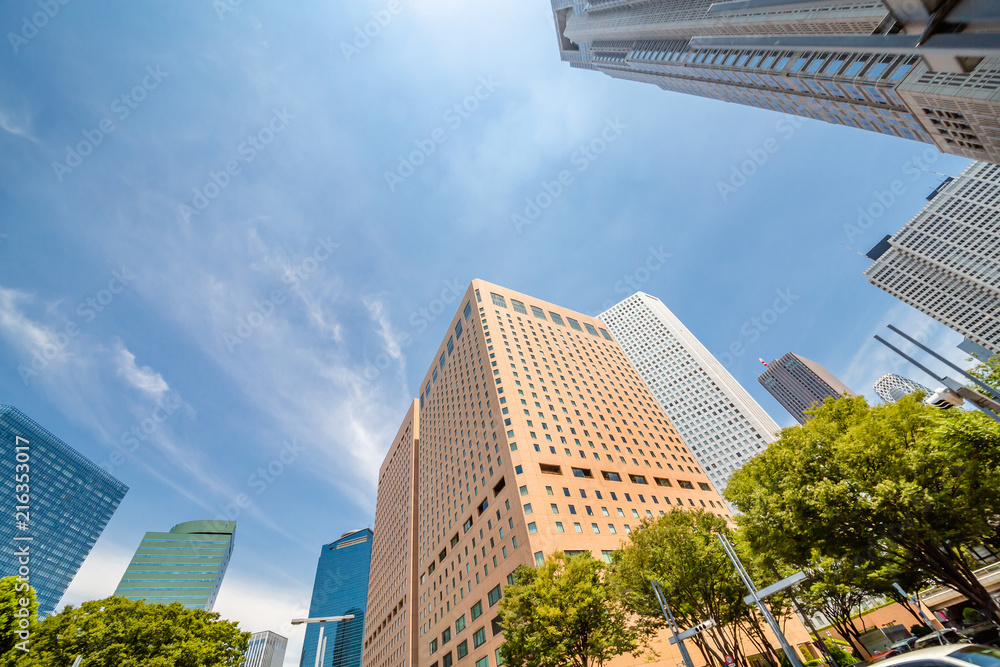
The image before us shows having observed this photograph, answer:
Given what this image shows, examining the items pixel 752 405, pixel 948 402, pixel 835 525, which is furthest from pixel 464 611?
pixel 752 405

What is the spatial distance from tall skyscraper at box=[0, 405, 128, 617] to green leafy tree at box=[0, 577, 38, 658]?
5400 inches

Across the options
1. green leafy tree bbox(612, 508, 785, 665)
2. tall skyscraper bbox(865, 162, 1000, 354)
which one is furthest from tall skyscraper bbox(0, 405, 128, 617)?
tall skyscraper bbox(865, 162, 1000, 354)

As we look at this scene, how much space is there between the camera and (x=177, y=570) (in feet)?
489

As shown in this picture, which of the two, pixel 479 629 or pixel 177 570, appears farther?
pixel 177 570

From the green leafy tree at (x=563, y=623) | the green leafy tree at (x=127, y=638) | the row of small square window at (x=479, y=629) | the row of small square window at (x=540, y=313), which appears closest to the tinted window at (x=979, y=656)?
the green leafy tree at (x=563, y=623)

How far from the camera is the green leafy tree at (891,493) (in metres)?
15.8

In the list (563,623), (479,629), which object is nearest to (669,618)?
(563,623)

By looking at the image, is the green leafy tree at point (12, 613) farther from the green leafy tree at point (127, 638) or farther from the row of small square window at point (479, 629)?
Result: the row of small square window at point (479, 629)

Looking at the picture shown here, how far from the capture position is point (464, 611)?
46.7 meters

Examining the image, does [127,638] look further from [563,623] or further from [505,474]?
[505,474]

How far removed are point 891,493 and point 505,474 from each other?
35339 mm

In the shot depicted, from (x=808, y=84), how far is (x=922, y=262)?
15560cm

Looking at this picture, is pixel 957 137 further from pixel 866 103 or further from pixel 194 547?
pixel 194 547

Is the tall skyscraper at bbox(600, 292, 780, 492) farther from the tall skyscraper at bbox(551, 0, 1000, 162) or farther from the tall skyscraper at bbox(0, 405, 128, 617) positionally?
the tall skyscraper at bbox(0, 405, 128, 617)
